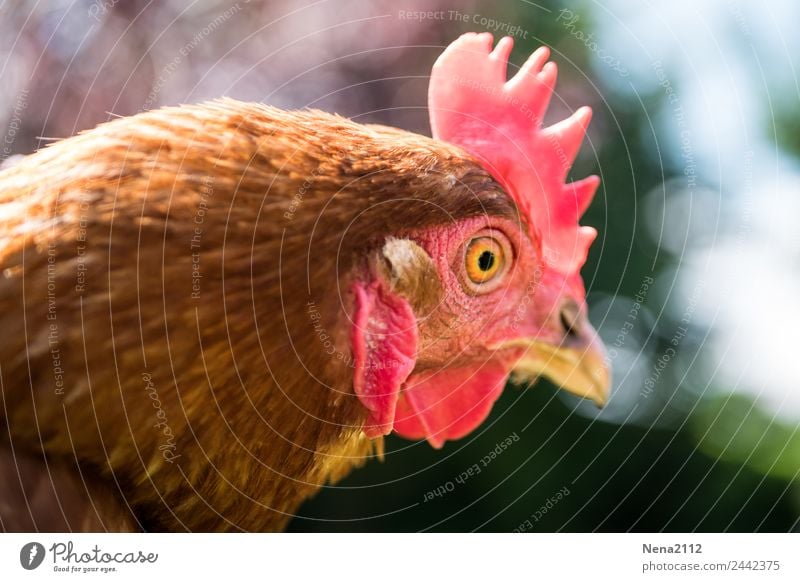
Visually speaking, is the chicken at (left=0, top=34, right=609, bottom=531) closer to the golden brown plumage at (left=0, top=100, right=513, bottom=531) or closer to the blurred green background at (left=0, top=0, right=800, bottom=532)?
the golden brown plumage at (left=0, top=100, right=513, bottom=531)

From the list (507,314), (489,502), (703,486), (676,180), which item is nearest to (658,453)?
(703,486)

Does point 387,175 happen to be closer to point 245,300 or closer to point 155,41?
point 245,300

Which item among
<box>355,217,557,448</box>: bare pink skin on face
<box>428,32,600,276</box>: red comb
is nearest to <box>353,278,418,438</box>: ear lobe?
<box>355,217,557,448</box>: bare pink skin on face

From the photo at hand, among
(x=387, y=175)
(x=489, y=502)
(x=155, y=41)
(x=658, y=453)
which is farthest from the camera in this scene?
(x=658, y=453)

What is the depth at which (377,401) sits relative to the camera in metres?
0.72

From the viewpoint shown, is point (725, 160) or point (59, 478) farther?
point (725, 160)

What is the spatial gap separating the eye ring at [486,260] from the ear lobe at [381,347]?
0.09 m

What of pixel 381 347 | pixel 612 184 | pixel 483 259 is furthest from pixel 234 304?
pixel 612 184

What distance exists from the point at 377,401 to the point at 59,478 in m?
0.31

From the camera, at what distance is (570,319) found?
80cm
